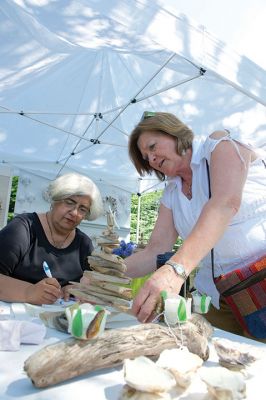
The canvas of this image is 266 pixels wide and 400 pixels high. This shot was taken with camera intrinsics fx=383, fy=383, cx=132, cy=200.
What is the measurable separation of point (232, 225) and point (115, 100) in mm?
4594

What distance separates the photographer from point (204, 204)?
1378 millimetres

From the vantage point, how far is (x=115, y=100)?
5648 mm

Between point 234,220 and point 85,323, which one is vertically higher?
point 234,220

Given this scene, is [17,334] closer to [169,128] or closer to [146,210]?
[169,128]

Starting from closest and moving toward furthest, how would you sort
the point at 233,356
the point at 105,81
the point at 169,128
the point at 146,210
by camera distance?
the point at 233,356
the point at 169,128
the point at 105,81
the point at 146,210

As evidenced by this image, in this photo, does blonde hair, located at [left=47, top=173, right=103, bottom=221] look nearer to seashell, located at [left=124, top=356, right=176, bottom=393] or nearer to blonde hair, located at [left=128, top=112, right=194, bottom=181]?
blonde hair, located at [left=128, top=112, right=194, bottom=181]

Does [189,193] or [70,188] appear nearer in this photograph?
[189,193]

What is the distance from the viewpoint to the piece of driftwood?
2.23ft

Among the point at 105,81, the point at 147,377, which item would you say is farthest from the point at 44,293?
the point at 105,81

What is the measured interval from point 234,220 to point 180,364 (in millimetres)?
748

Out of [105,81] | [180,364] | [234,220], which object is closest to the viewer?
[180,364]

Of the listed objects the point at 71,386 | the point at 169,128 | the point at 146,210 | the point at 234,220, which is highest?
the point at 146,210

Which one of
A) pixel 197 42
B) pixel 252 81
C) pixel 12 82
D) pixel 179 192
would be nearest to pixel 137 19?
pixel 197 42

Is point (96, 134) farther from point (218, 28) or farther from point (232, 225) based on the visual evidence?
point (232, 225)
